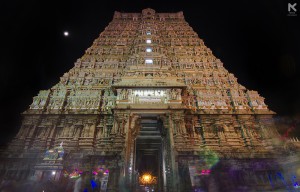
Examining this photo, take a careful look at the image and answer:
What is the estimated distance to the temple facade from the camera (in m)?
16.3

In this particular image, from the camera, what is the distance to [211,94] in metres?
23.5

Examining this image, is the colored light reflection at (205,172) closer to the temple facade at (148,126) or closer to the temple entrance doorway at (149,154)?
the temple facade at (148,126)

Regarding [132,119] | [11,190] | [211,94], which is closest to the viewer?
[11,190]

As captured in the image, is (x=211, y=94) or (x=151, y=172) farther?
(x=151, y=172)

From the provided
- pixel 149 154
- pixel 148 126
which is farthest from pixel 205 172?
pixel 149 154

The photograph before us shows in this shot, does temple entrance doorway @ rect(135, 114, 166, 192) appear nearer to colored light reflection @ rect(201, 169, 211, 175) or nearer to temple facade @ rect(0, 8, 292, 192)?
temple facade @ rect(0, 8, 292, 192)

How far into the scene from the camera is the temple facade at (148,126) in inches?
643

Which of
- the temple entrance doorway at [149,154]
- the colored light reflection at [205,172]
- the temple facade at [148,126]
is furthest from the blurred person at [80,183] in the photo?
the colored light reflection at [205,172]

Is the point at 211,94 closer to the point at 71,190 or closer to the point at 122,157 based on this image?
the point at 122,157

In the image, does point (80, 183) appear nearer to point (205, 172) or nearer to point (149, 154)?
point (205, 172)

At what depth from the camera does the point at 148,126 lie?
76.6ft

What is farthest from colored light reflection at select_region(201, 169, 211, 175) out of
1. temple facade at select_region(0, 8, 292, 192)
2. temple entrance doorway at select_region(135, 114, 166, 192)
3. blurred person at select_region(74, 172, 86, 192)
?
blurred person at select_region(74, 172, 86, 192)

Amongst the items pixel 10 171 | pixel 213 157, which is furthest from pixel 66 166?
pixel 213 157

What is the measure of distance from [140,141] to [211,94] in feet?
35.9
